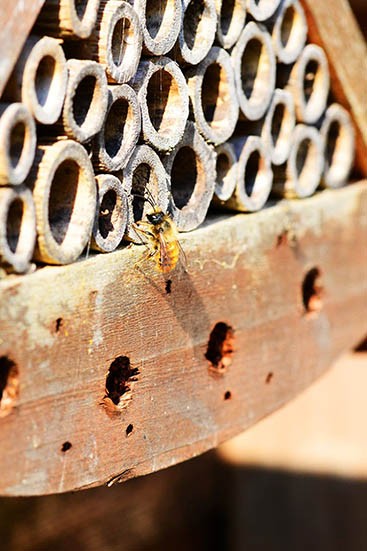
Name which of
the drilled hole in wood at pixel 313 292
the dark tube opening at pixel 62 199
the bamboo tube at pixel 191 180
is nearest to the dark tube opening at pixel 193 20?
the bamboo tube at pixel 191 180

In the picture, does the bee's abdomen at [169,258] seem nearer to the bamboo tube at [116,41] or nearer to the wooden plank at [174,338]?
the wooden plank at [174,338]

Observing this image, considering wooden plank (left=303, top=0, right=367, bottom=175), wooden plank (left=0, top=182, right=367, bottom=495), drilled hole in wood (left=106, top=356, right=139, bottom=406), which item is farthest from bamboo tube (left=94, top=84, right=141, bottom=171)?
wooden plank (left=303, top=0, right=367, bottom=175)

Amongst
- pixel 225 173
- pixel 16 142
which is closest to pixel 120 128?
pixel 16 142

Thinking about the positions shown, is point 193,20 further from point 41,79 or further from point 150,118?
point 41,79

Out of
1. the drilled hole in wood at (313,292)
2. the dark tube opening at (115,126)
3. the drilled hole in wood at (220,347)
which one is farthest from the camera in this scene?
the drilled hole in wood at (313,292)

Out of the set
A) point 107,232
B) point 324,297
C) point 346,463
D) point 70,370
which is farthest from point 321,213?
point 346,463

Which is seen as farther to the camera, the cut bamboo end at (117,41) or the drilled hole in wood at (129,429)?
the drilled hole in wood at (129,429)

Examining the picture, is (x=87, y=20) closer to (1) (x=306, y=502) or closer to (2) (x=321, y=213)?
(2) (x=321, y=213)
